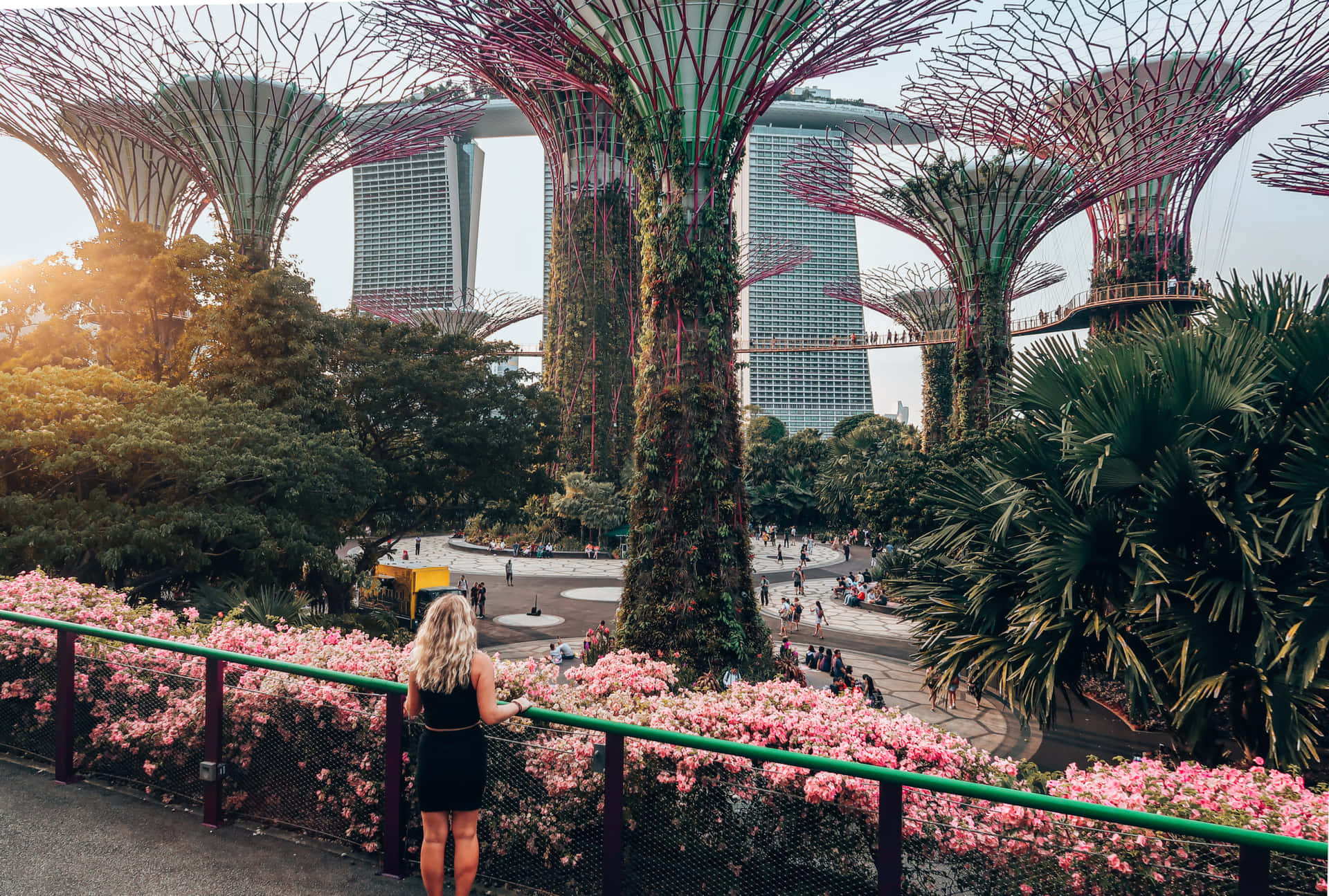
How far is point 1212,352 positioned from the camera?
24.8ft

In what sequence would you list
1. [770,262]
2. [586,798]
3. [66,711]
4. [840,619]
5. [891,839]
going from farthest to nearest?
[770,262]
[840,619]
[66,711]
[586,798]
[891,839]

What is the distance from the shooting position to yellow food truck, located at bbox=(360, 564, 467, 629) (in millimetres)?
23359

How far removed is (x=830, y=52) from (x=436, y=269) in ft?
347

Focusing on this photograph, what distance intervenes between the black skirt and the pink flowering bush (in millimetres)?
560

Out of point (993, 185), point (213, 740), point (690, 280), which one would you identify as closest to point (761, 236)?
point (993, 185)

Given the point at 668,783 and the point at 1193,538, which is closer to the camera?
the point at 668,783

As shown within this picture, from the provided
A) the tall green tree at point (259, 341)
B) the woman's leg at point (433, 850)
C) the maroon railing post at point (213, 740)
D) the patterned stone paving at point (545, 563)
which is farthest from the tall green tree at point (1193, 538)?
the patterned stone paving at point (545, 563)

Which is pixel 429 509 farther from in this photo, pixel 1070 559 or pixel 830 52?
pixel 1070 559

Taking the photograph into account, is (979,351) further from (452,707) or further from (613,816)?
(452,707)

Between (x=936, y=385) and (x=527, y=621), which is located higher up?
(x=936, y=385)

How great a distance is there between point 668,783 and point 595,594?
26.3 m

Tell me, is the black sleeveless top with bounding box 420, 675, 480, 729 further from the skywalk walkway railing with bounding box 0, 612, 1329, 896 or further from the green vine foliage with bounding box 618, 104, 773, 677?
the green vine foliage with bounding box 618, 104, 773, 677

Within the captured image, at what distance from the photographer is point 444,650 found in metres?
3.43

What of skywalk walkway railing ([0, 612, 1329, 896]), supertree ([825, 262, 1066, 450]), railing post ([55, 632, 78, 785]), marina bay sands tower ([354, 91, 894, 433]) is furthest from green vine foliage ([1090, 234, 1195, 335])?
marina bay sands tower ([354, 91, 894, 433])
